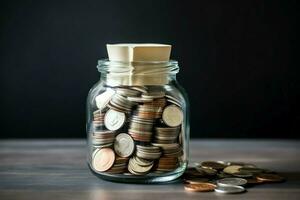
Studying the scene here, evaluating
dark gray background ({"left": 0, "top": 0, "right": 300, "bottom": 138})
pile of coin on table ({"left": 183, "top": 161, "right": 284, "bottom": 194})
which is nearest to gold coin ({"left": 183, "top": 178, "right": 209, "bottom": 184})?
pile of coin on table ({"left": 183, "top": 161, "right": 284, "bottom": 194})

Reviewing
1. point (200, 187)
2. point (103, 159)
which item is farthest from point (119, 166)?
point (200, 187)

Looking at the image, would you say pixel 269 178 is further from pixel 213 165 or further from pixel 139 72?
pixel 139 72

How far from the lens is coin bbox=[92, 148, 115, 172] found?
1.00 m

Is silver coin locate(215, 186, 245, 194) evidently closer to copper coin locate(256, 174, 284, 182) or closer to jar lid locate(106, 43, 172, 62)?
copper coin locate(256, 174, 284, 182)

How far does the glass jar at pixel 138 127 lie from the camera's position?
99 centimetres

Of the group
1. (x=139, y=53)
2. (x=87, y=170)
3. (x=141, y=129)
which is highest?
(x=139, y=53)

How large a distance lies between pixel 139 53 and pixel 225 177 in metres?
0.26

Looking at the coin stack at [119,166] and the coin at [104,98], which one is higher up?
the coin at [104,98]

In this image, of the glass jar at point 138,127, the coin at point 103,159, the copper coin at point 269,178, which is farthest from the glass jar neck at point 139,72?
the copper coin at point 269,178

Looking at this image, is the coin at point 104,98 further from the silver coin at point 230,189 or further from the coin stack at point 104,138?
the silver coin at point 230,189

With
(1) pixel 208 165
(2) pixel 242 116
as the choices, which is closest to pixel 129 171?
(1) pixel 208 165

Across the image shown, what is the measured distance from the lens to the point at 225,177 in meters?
1.05

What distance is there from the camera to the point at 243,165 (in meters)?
1.14

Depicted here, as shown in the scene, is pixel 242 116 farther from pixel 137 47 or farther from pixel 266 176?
pixel 137 47
